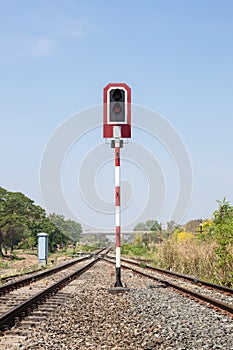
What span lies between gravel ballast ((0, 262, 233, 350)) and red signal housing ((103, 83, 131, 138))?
4051 mm

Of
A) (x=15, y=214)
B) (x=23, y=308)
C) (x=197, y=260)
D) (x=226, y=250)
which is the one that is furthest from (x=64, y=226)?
(x=23, y=308)

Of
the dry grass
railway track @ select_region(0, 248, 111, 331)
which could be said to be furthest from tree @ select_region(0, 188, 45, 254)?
railway track @ select_region(0, 248, 111, 331)

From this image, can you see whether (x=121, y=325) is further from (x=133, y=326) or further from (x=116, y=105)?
(x=116, y=105)

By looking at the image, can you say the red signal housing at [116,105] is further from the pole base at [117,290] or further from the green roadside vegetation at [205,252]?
the green roadside vegetation at [205,252]

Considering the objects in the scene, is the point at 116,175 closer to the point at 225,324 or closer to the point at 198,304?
the point at 198,304

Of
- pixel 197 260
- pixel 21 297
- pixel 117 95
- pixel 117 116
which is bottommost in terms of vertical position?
pixel 21 297

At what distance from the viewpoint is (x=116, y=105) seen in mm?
11570

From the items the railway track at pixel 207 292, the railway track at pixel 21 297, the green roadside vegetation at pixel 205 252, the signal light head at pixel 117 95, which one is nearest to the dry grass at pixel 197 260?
the green roadside vegetation at pixel 205 252

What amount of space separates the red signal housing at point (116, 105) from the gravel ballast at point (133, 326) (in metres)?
4.05

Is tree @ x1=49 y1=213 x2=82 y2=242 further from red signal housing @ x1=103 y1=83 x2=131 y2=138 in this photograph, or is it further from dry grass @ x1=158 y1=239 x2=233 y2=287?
red signal housing @ x1=103 y1=83 x2=131 y2=138

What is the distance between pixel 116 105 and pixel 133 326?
6110 mm

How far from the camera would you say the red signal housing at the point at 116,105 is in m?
11.6

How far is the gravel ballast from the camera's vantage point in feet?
18.5

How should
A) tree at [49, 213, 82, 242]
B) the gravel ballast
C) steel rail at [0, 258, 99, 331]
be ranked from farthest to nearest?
tree at [49, 213, 82, 242]
steel rail at [0, 258, 99, 331]
the gravel ballast
